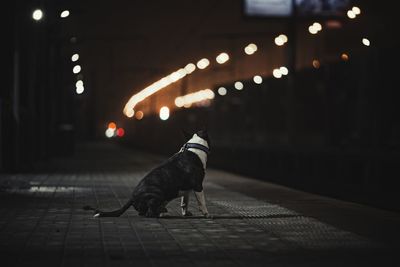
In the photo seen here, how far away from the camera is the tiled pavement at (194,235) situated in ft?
29.2

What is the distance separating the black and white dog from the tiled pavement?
214mm

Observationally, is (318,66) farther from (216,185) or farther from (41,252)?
(41,252)

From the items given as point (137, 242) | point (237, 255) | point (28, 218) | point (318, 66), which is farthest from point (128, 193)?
point (318, 66)

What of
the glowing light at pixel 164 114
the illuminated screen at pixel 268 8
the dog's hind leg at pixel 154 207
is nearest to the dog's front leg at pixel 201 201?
the dog's hind leg at pixel 154 207

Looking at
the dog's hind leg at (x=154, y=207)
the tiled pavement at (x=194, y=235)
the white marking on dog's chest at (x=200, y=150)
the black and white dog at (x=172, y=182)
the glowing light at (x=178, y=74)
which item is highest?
the glowing light at (x=178, y=74)

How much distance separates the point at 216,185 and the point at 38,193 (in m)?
5.00

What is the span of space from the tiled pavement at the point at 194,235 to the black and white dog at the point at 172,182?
214 millimetres

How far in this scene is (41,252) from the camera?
936cm

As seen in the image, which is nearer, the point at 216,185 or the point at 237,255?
the point at 237,255

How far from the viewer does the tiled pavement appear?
8.91m

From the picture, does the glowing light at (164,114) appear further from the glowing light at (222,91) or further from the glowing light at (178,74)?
the glowing light at (178,74)

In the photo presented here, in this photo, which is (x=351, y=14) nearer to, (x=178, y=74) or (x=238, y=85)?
(x=238, y=85)

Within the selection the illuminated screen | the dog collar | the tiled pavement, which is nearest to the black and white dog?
the dog collar

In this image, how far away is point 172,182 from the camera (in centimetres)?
1266
